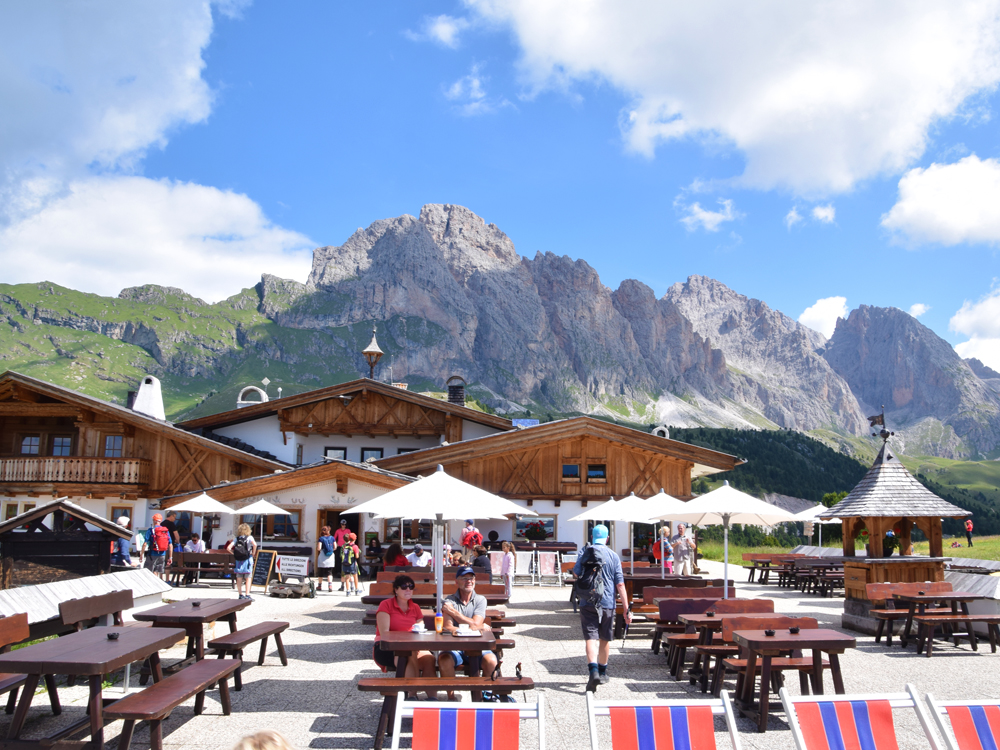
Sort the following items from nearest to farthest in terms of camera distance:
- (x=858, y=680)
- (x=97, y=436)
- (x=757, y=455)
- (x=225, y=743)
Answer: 1. (x=225, y=743)
2. (x=858, y=680)
3. (x=97, y=436)
4. (x=757, y=455)

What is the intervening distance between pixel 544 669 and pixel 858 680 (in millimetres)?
3700

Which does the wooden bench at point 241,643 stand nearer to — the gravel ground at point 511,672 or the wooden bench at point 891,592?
the gravel ground at point 511,672

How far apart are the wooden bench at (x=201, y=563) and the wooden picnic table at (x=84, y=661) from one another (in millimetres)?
12364

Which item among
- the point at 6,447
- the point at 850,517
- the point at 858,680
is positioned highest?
the point at 6,447

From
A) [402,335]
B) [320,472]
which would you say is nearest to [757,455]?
[320,472]

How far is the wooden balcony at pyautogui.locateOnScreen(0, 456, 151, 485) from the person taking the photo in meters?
26.5

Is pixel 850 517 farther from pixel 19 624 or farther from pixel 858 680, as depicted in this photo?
pixel 19 624

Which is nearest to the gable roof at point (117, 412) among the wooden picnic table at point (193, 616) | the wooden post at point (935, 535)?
the wooden picnic table at point (193, 616)

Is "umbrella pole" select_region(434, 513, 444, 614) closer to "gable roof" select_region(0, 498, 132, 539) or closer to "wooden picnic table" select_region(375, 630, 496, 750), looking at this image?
"wooden picnic table" select_region(375, 630, 496, 750)

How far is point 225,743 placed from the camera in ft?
20.0

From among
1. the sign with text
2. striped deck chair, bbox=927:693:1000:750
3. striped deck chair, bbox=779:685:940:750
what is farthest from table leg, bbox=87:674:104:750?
the sign with text

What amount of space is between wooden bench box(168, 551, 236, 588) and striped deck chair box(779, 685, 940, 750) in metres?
16.7

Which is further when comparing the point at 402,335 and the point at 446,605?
the point at 402,335

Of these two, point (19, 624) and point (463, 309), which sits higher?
point (463, 309)
